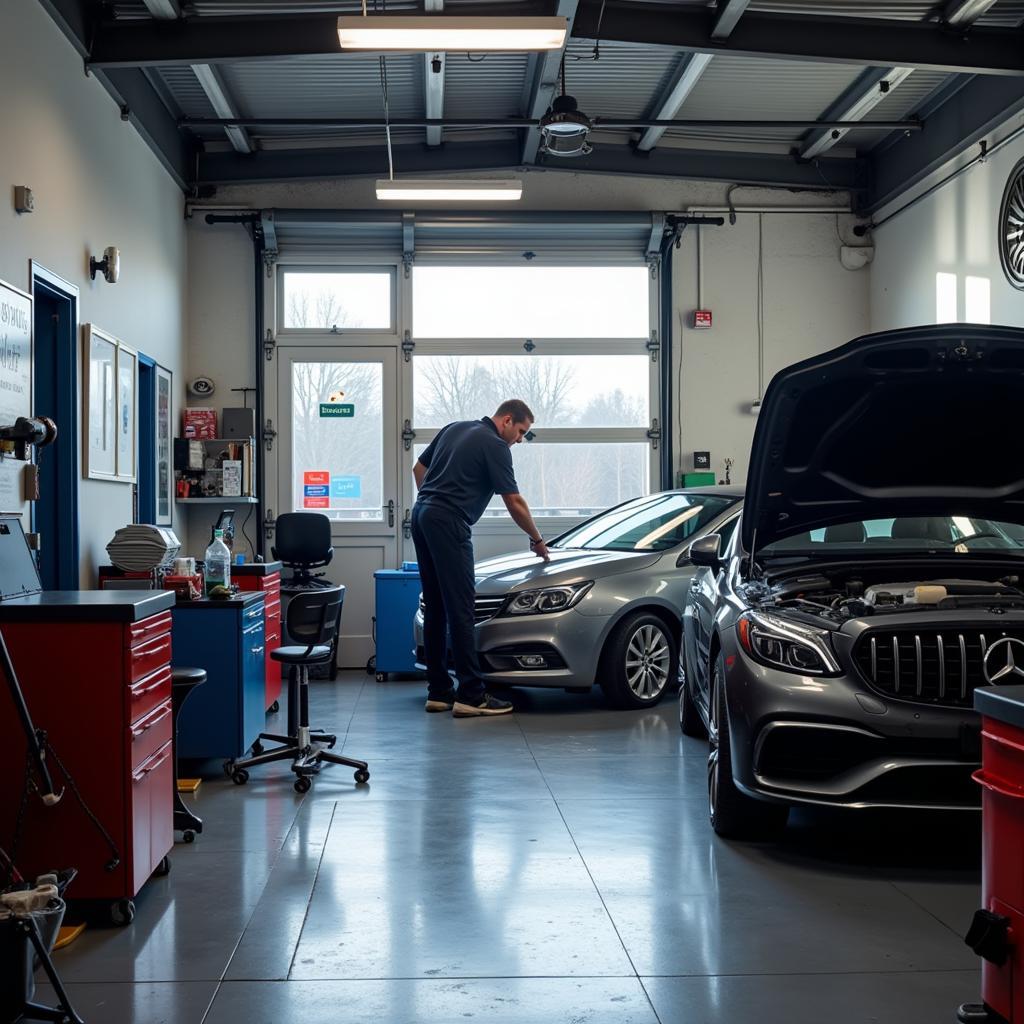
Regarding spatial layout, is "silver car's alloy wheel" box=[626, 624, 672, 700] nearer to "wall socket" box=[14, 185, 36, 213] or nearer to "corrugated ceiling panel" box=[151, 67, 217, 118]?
"wall socket" box=[14, 185, 36, 213]

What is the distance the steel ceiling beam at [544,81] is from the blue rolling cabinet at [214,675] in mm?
3814

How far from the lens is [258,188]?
1063cm

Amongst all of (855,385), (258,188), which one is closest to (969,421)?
(855,385)

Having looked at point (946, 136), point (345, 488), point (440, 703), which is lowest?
point (440, 703)

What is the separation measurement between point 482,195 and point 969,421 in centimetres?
526

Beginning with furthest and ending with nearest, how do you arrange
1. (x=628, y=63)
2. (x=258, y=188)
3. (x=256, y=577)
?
(x=258, y=188)
(x=628, y=63)
(x=256, y=577)

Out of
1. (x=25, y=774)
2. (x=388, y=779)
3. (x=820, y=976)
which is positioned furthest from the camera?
(x=388, y=779)

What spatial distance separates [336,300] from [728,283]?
3.43 meters

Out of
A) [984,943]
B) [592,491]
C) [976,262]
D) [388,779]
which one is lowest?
[388,779]

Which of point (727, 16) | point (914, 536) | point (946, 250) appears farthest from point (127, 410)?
point (946, 250)

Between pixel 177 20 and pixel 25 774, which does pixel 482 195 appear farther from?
pixel 25 774

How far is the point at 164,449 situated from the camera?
31.1 ft

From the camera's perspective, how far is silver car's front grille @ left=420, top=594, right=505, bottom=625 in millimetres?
7586

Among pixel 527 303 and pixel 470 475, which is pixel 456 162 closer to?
pixel 527 303
